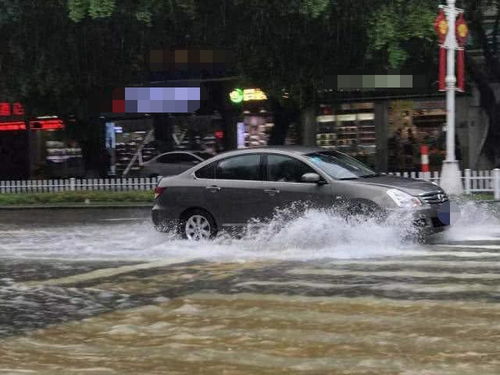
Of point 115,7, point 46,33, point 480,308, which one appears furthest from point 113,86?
point 480,308

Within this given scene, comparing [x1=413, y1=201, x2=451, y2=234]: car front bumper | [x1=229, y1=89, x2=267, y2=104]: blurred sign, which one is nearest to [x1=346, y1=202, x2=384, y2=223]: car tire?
[x1=413, y1=201, x2=451, y2=234]: car front bumper

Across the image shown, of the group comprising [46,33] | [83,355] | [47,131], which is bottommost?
[83,355]

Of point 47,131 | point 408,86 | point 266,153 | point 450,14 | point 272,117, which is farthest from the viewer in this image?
point 47,131

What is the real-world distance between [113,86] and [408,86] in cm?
970

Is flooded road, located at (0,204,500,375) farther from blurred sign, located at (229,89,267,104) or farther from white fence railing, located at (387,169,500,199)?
blurred sign, located at (229,89,267,104)

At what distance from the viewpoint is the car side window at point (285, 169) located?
35.7 ft

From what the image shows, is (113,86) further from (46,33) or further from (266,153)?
(266,153)

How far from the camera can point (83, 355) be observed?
5.57 m

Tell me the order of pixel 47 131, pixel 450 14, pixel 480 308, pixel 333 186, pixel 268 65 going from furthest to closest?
pixel 47 131, pixel 268 65, pixel 450 14, pixel 333 186, pixel 480 308

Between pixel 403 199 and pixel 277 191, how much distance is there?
1939mm

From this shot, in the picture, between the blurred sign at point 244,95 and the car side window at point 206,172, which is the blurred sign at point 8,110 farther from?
the car side window at point 206,172

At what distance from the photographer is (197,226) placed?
11.5m

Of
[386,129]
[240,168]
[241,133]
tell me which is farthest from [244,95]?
[240,168]

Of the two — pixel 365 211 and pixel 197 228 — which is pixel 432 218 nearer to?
pixel 365 211
